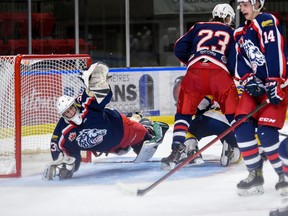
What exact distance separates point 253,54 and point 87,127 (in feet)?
3.66

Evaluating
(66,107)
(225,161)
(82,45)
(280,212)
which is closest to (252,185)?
(280,212)

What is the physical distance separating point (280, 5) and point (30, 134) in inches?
162

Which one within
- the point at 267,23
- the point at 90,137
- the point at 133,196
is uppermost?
the point at 267,23

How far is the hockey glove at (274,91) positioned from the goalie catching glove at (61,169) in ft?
4.43

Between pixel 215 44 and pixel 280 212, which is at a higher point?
pixel 215 44

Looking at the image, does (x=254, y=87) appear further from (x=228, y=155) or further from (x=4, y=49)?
(x=4, y=49)

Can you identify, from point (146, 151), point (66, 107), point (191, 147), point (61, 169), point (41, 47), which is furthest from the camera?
point (41, 47)

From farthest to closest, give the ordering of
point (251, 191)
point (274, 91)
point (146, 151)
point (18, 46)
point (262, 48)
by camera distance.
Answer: point (18, 46) < point (146, 151) < point (251, 191) < point (262, 48) < point (274, 91)

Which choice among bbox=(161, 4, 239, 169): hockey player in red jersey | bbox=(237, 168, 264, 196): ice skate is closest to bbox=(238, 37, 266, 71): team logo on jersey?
bbox=(237, 168, 264, 196): ice skate

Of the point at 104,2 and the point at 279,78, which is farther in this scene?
the point at 104,2

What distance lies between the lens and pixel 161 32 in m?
8.49

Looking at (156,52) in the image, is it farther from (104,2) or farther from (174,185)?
(174,185)

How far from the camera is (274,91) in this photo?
3.61 metres

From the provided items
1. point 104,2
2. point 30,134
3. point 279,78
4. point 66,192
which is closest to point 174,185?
point 66,192
